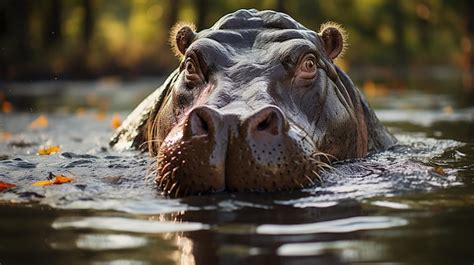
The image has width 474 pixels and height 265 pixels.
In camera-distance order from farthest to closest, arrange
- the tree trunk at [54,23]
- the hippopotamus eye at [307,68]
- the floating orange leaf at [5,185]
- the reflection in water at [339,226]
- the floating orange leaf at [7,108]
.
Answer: the tree trunk at [54,23], the floating orange leaf at [7,108], the hippopotamus eye at [307,68], the floating orange leaf at [5,185], the reflection in water at [339,226]

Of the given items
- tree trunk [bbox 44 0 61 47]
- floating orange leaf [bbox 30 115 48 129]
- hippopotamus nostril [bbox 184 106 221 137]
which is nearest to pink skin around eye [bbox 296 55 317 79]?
hippopotamus nostril [bbox 184 106 221 137]

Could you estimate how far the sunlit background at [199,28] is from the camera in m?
29.8

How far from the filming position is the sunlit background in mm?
29844

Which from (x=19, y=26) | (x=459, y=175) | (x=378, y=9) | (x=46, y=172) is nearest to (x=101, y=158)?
(x=46, y=172)

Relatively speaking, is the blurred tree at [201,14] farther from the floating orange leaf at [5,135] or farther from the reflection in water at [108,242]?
Result: the reflection in water at [108,242]

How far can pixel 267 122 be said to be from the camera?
4.71 metres

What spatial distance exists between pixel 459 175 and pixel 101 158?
2.91 m

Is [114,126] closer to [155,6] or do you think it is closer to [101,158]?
[101,158]

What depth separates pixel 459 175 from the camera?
5.71 metres

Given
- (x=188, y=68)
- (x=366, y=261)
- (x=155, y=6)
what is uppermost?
(x=155, y=6)

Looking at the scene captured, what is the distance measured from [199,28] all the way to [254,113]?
3185 cm

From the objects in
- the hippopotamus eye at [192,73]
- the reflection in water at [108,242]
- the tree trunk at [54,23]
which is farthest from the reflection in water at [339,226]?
the tree trunk at [54,23]

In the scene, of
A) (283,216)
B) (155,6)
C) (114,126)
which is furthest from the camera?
(155,6)

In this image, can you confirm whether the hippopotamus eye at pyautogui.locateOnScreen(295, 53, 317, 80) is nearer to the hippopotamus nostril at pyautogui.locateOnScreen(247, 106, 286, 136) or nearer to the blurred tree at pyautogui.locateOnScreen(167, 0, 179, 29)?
Result: the hippopotamus nostril at pyautogui.locateOnScreen(247, 106, 286, 136)
